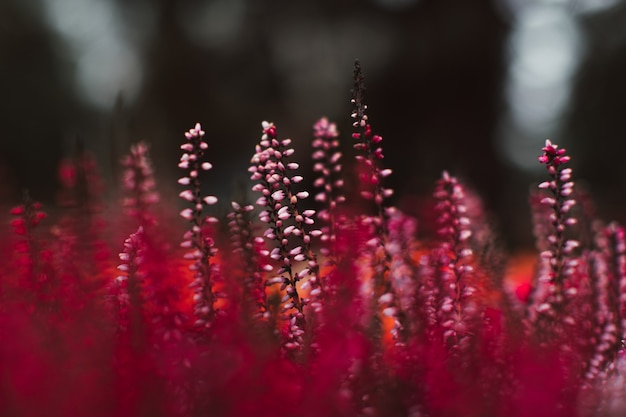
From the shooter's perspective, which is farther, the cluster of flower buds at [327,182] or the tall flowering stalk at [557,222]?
the cluster of flower buds at [327,182]

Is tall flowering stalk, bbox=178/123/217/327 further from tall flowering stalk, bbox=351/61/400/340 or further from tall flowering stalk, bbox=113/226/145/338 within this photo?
tall flowering stalk, bbox=351/61/400/340

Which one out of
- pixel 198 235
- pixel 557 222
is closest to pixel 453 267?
pixel 557 222

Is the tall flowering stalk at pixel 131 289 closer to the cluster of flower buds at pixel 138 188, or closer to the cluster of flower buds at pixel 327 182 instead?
the cluster of flower buds at pixel 138 188

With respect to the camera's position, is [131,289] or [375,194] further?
[375,194]

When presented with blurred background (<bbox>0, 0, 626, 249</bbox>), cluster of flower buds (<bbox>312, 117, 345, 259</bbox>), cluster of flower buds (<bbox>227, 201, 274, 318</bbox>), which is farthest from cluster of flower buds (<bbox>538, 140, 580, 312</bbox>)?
blurred background (<bbox>0, 0, 626, 249</bbox>)

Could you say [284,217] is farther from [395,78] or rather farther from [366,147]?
[395,78]

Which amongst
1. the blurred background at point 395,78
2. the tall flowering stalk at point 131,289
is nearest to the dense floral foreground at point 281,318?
the tall flowering stalk at point 131,289

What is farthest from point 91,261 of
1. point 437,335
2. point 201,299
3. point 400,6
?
point 400,6

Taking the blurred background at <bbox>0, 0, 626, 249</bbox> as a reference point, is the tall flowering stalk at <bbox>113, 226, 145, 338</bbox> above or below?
below
